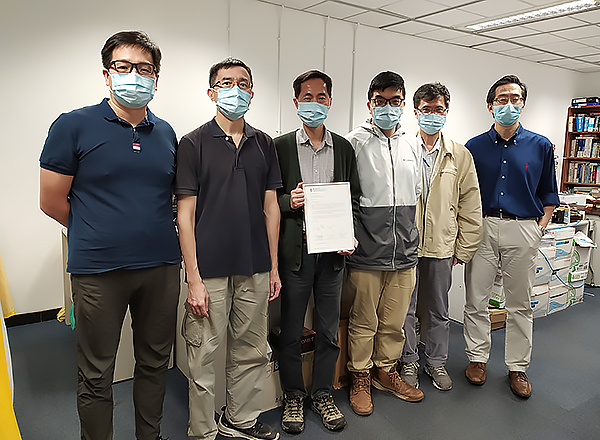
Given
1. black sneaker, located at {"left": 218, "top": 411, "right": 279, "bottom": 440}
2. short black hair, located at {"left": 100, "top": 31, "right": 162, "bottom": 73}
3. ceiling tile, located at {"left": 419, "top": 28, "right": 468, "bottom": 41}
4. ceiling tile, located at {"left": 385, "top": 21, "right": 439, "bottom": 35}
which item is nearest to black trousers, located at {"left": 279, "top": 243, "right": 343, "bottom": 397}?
black sneaker, located at {"left": 218, "top": 411, "right": 279, "bottom": 440}

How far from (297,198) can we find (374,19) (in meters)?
3.52

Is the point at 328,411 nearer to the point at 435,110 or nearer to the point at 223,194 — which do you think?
the point at 223,194

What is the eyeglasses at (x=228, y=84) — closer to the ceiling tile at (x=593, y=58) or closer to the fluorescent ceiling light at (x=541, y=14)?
the fluorescent ceiling light at (x=541, y=14)

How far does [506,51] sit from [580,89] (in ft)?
8.13

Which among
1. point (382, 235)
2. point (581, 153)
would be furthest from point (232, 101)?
point (581, 153)

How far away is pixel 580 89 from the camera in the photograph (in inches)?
303

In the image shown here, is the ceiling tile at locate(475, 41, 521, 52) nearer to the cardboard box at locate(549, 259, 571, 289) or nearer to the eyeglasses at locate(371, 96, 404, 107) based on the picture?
the cardboard box at locate(549, 259, 571, 289)

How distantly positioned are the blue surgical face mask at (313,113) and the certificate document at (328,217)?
13.4 inches

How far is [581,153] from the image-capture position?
7.42 meters

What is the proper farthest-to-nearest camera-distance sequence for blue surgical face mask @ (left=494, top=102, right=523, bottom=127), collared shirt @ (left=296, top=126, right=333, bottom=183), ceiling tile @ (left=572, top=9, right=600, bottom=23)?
ceiling tile @ (left=572, top=9, right=600, bottom=23) → blue surgical face mask @ (left=494, top=102, right=523, bottom=127) → collared shirt @ (left=296, top=126, right=333, bottom=183)

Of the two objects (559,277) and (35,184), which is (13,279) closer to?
(35,184)

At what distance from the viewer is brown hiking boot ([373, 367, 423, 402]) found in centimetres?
260

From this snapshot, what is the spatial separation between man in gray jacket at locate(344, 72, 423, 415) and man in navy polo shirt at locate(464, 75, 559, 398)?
56cm

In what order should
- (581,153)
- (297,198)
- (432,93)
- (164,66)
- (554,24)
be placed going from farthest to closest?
1. (581,153)
2. (554,24)
3. (164,66)
4. (432,93)
5. (297,198)
